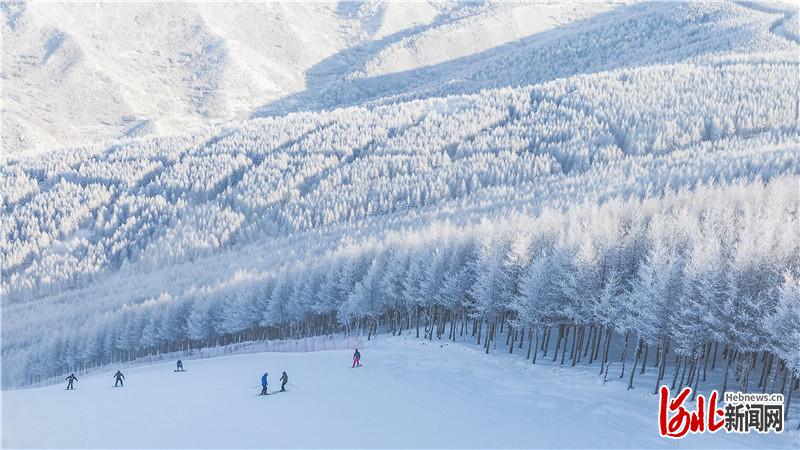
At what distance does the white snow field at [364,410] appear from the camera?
3322 centimetres

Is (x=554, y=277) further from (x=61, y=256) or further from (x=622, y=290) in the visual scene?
(x=61, y=256)

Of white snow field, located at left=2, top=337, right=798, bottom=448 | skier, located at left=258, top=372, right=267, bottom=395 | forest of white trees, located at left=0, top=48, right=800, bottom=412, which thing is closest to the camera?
white snow field, located at left=2, top=337, right=798, bottom=448

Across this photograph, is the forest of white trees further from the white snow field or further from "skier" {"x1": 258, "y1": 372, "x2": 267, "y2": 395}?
"skier" {"x1": 258, "y1": 372, "x2": 267, "y2": 395}

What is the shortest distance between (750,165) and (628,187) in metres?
22.3

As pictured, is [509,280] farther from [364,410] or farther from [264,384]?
[264,384]

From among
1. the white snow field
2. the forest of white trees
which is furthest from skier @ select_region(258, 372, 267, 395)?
the forest of white trees

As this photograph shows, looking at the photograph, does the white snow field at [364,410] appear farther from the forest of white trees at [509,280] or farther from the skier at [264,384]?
the forest of white trees at [509,280]

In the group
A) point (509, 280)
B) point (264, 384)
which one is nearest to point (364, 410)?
point (264, 384)

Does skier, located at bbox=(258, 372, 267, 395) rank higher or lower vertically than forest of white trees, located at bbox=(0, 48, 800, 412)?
lower

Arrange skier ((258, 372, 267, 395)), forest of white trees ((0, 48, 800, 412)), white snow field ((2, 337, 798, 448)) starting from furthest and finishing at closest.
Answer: forest of white trees ((0, 48, 800, 412)) < skier ((258, 372, 267, 395)) < white snow field ((2, 337, 798, 448))

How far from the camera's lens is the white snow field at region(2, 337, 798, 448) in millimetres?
33219

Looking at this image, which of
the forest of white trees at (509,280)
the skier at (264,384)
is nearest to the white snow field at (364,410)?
the skier at (264,384)

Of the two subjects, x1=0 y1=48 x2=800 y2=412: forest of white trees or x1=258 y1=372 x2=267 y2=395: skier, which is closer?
x1=258 y1=372 x2=267 y2=395: skier

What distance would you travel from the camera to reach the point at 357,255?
292 ft
